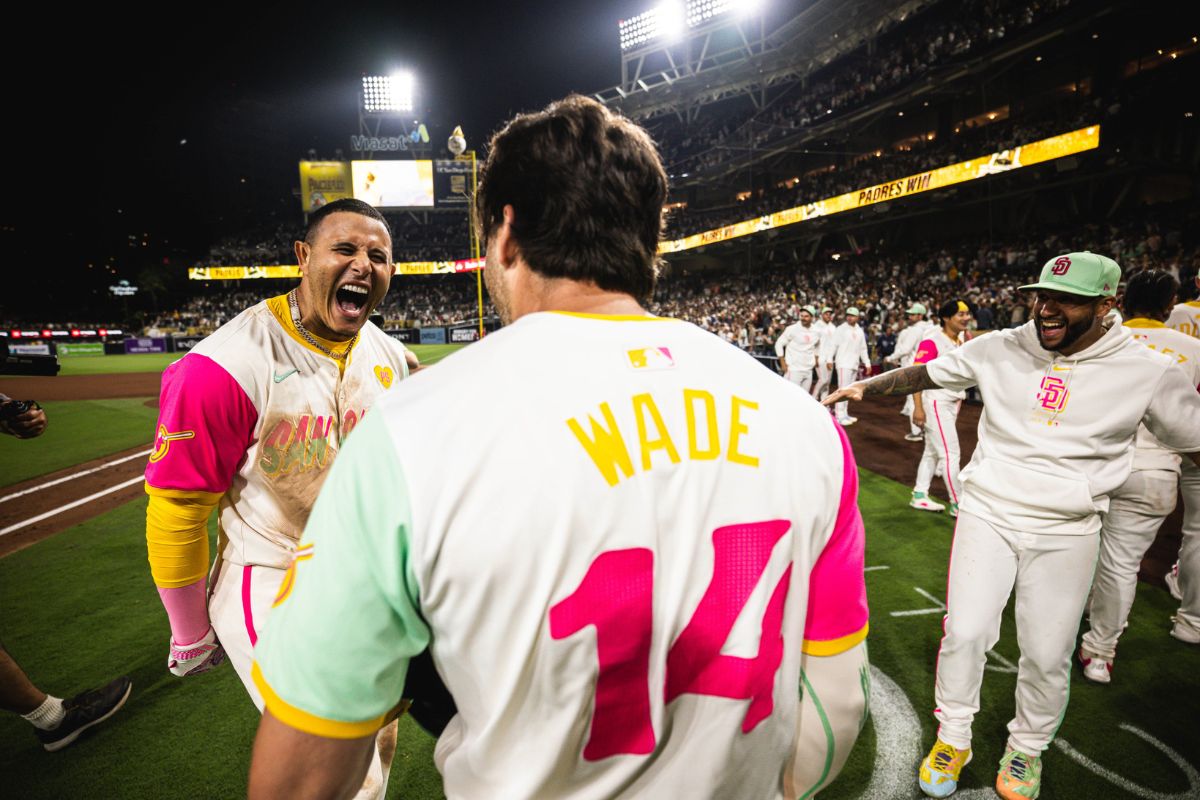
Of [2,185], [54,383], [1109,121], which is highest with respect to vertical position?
[2,185]

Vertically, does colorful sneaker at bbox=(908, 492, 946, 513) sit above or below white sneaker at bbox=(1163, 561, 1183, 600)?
below

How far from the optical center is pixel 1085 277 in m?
2.54

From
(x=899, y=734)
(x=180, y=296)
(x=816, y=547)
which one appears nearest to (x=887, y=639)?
(x=899, y=734)

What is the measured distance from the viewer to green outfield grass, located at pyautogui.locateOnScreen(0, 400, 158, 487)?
8.52 meters

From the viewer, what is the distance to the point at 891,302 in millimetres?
22562

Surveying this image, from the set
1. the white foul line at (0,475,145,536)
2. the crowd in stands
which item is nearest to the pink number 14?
the white foul line at (0,475,145,536)

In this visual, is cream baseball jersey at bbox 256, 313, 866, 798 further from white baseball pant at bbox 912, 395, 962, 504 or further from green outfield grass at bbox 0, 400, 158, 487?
green outfield grass at bbox 0, 400, 158, 487

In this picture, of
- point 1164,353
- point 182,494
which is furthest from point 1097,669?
point 182,494

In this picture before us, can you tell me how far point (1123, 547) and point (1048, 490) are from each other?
1.61 metres

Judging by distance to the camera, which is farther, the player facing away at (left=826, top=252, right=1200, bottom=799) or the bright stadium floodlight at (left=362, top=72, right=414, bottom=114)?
the bright stadium floodlight at (left=362, top=72, right=414, bottom=114)

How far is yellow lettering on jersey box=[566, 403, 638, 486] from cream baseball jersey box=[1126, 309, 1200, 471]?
4447mm

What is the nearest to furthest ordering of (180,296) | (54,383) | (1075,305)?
(1075,305)
(54,383)
(180,296)

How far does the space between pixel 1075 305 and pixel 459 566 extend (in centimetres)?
303

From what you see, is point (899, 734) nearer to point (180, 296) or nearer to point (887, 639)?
point (887, 639)
